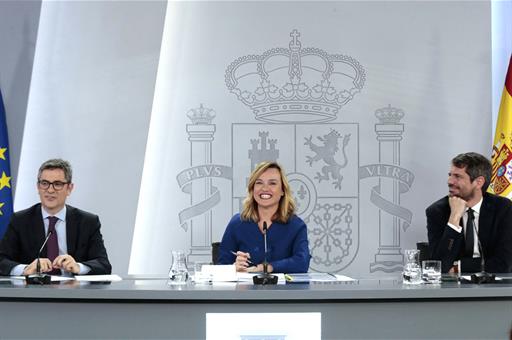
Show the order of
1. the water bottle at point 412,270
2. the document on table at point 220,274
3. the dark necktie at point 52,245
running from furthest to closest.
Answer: the dark necktie at point 52,245
the document on table at point 220,274
the water bottle at point 412,270

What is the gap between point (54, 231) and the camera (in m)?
3.74

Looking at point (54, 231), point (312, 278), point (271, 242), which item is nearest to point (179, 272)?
point (312, 278)

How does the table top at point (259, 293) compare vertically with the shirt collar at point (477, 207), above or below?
below

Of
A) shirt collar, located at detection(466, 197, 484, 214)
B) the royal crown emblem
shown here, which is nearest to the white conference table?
shirt collar, located at detection(466, 197, 484, 214)

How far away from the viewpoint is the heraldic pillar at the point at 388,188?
5.16m

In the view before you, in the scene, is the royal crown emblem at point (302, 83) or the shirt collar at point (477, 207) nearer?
the shirt collar at point (477, 207)

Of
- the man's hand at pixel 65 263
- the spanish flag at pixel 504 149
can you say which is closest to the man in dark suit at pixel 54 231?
the man's hand at pixel 65 263

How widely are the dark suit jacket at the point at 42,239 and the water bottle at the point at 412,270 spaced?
→ 1.51 metres

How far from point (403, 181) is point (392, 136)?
0.32m

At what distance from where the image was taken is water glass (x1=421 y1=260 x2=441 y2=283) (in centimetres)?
307

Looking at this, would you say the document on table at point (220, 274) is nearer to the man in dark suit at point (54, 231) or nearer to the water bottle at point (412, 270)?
the water bottle at point (412, 270)

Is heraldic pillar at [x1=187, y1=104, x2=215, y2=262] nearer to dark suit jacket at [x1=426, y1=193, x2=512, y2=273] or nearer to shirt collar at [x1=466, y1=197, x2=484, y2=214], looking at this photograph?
dark suit jacket at [x1=426, y1=193, x2=512, y2=273]

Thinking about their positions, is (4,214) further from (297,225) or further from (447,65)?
(447,65)

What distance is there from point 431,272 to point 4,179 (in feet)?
10.3
